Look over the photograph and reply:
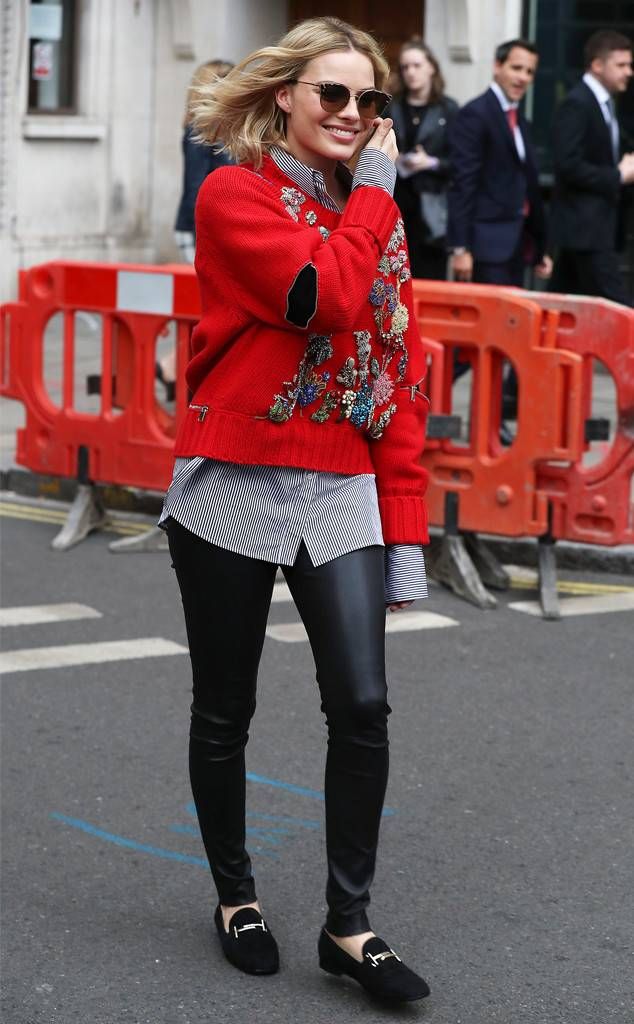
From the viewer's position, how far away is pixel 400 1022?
12.3 feet

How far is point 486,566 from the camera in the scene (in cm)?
793

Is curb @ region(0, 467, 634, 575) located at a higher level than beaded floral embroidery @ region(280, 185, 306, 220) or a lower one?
lower

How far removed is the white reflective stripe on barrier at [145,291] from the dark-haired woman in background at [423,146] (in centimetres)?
296

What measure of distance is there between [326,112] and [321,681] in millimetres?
1077

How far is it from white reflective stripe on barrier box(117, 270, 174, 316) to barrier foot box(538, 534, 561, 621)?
1.99m

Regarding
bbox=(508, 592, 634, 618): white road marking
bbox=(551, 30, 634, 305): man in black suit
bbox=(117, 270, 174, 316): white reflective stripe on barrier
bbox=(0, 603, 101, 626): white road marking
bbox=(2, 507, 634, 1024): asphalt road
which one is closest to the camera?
bbox=(2, 507, 634, 1024): asphalt road

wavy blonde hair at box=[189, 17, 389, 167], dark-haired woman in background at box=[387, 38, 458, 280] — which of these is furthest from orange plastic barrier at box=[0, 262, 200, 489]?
wavy blonde hair at box=[189, 17, 389, 167]

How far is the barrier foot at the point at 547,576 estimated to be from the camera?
744 cm

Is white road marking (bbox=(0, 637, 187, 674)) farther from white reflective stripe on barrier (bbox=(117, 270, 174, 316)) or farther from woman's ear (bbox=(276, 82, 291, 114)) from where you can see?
woman's ear (bbox=(276, 82, 291, 114))

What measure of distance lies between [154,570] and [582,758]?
3.03 metres

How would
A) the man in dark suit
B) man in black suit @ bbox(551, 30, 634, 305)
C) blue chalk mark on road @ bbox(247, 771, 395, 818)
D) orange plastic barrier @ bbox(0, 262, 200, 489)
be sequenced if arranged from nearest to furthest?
1. blue chalk mark on road @ bbox(247, 771, 395, 818)
2. orange plastic barrier @ bbox(0, 262, 200, 489)
3. the man in dark suit
4. man in black suit @ bbox(551, 30, 634, 305)

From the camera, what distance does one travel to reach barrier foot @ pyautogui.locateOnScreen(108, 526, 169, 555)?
8.55 m

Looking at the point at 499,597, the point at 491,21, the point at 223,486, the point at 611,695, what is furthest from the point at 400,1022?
the point at 491,21

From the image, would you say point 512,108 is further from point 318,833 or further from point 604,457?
point 318,833
